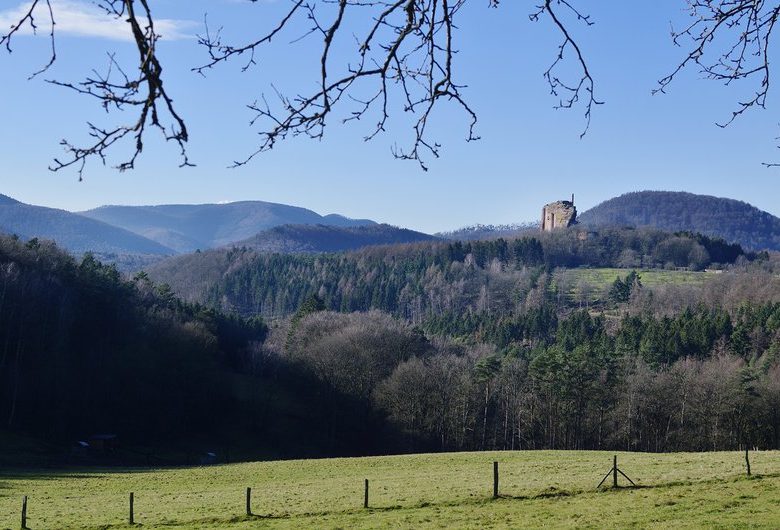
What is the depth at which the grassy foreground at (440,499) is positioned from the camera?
19.8m

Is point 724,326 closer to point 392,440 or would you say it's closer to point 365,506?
point 392,440

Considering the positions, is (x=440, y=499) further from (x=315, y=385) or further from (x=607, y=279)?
(x=607, y=279)

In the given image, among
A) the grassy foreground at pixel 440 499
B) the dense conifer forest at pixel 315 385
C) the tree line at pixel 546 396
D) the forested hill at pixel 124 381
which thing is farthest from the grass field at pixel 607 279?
the grassy foreground at pixel 440 499

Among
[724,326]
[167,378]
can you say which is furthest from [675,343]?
[167,378]

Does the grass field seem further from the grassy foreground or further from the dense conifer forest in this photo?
the grassy foreground

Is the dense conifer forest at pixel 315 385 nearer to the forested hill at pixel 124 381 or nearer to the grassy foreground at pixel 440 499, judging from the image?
the forested hill at pixel 124 381

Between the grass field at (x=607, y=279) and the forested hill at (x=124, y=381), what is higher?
the grass field at (x=607, y=279)

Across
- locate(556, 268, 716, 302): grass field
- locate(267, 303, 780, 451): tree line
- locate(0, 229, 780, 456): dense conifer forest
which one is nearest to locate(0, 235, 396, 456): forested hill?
locate(0, 229, 780, 456): dense conifer forest

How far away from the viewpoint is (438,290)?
600 ft

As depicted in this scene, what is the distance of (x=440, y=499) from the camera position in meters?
24.2

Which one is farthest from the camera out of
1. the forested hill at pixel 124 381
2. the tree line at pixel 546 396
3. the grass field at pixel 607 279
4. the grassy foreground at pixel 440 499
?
the grass field at pixel 607 279

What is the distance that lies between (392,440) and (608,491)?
4600 centimetres

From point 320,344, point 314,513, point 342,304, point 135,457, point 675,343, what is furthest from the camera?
point 342,304

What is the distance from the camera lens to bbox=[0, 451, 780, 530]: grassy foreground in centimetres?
1975
